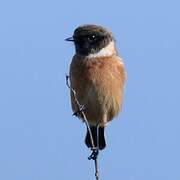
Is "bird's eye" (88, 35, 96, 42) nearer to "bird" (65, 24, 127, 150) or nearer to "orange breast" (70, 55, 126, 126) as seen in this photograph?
"bird" (65, 24, 127, 150)

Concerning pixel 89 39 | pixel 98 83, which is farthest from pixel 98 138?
pixel 89 39

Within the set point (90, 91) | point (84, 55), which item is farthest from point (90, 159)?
point (84, 55)

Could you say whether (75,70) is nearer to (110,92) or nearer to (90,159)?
(110,92)

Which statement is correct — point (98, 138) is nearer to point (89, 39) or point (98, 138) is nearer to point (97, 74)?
point (97, 74)

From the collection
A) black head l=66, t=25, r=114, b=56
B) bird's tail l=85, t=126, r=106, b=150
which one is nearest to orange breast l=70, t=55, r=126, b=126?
black head l=66, t=25, r=114, b=56

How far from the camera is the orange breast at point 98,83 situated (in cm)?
610

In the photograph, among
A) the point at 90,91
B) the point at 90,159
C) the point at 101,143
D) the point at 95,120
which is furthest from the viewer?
the point at 101,143

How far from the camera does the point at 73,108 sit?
6461 mm

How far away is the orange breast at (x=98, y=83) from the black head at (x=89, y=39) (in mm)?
151

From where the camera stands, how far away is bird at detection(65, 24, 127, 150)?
6.12 m

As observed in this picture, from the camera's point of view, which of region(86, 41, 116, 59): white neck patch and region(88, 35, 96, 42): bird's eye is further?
region(88, 35, 96, 42): bird's eye

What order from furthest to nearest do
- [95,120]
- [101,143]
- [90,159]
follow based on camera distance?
[101,143] → [95,120] → [90,159]

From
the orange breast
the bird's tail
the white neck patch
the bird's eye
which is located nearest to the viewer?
the orange breast

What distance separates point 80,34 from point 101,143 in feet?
4.63
